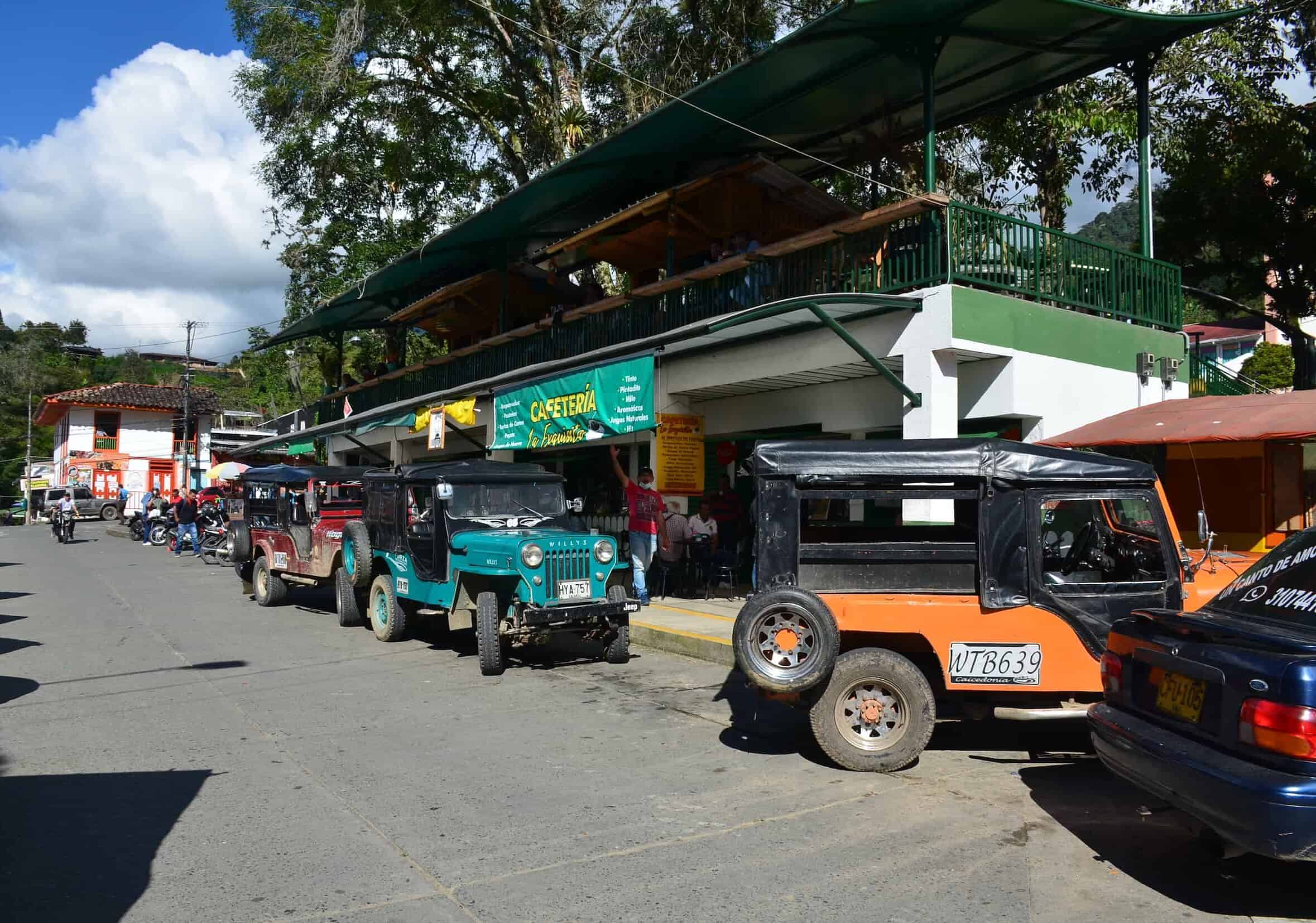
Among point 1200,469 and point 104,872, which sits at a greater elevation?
point 1200,469

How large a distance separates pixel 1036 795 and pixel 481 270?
18.9 m

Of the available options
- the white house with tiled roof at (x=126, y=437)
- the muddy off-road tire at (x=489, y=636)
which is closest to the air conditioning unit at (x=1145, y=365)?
the muddy off-road tire at (x=489, y=636)

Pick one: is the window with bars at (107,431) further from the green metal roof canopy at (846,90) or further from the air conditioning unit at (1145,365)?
the air conditioning unit at (1145,365)

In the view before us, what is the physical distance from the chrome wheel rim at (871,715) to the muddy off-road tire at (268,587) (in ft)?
38.4

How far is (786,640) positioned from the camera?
6.04 m

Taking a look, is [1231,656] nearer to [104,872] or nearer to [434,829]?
[434,829]

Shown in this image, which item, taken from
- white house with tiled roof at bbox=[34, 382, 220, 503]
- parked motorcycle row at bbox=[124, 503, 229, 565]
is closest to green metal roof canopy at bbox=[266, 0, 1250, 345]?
parked motorcycle row at bbox=[124, 503, 229, 565]

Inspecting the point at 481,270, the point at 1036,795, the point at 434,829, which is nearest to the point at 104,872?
the point at 434,829

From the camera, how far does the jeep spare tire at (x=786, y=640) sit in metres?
5.88

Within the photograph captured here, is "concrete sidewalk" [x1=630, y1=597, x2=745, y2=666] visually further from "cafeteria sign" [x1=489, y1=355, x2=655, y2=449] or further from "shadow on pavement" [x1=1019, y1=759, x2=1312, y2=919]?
"shadow on pavement" [x1=1019, y1=759, x2=1312, y2=919]

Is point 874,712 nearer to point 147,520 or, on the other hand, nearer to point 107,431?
point 147,520

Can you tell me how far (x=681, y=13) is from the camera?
66.5 ft

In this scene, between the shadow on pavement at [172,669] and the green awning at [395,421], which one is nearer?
the shadow on pavement at [172,669]

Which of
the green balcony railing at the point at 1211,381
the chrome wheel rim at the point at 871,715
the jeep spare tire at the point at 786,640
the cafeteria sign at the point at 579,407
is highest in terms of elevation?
the green balcony railing at the point at 1211,381
